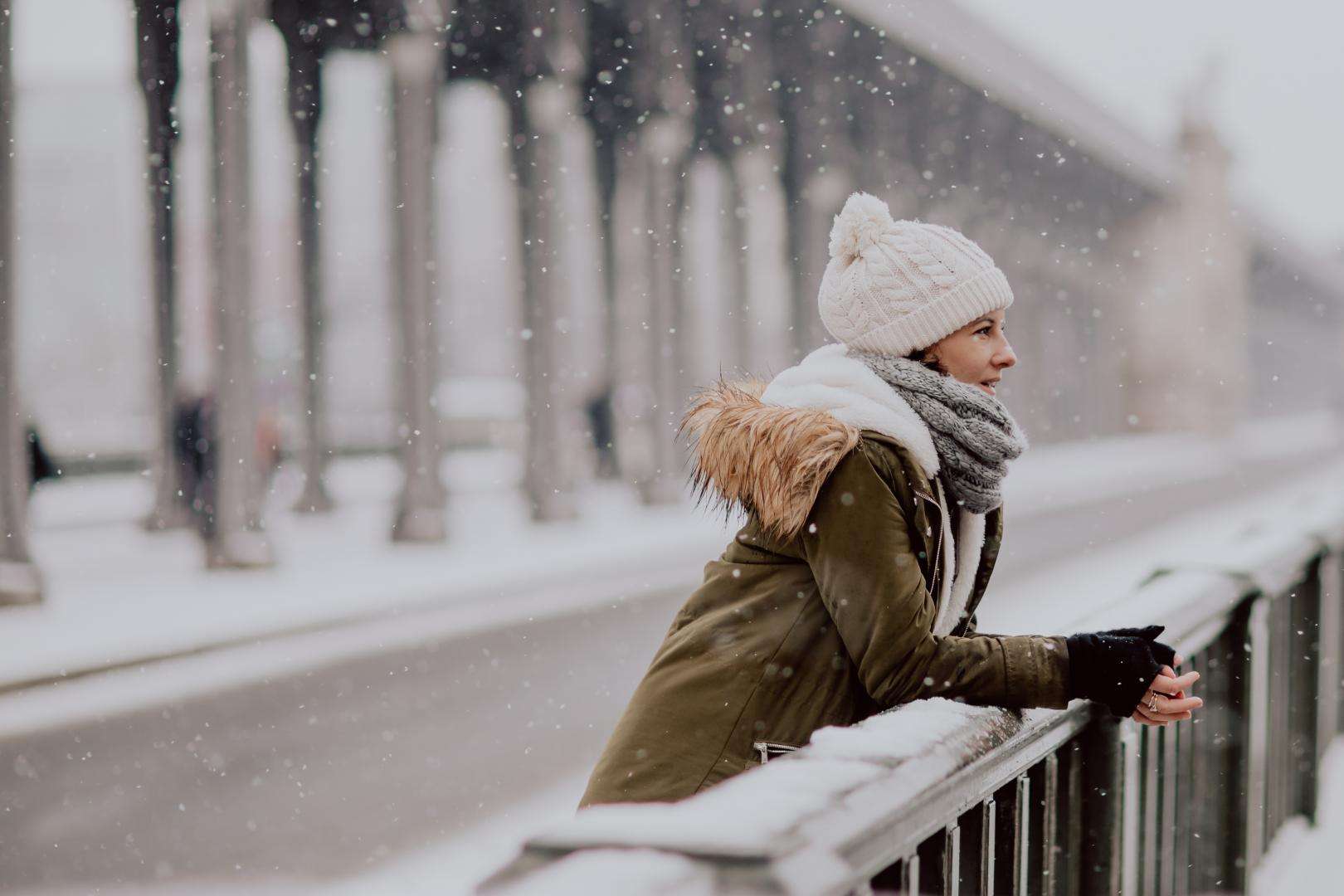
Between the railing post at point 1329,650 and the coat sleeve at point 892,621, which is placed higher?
the coat sleeve at point 892,621

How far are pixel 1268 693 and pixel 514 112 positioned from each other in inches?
675

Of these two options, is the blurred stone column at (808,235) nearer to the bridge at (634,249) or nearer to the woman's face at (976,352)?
the bridge at (634,249)

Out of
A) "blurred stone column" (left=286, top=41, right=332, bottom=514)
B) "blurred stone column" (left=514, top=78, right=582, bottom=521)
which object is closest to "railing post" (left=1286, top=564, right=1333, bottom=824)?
"blurred stone column" (left=514, top=78, right=582, bottom=521)

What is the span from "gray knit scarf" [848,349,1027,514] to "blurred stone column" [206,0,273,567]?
1292 centimetres

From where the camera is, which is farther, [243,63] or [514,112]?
[514,112]

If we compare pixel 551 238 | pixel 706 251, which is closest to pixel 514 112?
pixel 551 238

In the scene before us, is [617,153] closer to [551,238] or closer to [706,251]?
[551,238]

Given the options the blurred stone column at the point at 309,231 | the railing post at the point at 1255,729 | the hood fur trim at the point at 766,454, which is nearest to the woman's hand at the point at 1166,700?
the hood fur trim at the point at 766,454

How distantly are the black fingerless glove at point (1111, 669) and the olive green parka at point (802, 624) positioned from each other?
0.02 meters

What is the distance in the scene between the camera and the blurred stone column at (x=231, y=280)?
14.5 meters

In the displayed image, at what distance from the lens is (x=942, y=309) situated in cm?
216

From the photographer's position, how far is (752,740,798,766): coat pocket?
1.96 metres

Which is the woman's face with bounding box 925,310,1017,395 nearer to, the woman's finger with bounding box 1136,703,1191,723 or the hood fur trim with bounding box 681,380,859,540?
the hood fur trim with bounding box 681,380,859,540

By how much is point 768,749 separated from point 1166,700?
1.70 feet
